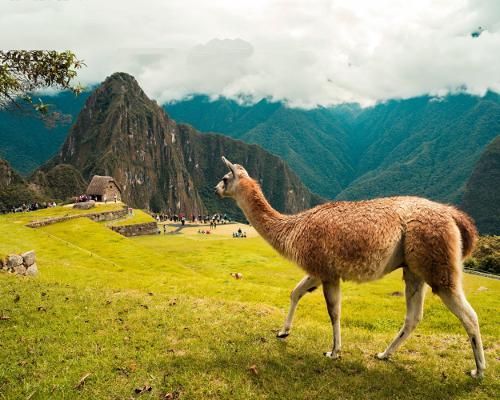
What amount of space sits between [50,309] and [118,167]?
201 m

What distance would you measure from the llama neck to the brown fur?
548 mm

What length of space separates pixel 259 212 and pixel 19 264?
417 inches

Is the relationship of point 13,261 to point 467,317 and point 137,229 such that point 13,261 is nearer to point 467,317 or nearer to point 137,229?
point 467,317

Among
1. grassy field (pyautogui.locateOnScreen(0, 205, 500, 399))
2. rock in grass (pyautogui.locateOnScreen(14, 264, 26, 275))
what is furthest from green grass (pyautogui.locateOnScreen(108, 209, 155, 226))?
grassy field (pyautogui.locateOnScreen(0, 205, 500, 399))

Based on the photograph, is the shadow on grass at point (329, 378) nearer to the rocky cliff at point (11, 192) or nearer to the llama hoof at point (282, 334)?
the llama hoof at point (282, 334)

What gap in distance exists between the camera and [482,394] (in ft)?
16.8

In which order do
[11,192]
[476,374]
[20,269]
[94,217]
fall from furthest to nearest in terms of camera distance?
[11,192]
[94,217]
[20,269]
[476,374]

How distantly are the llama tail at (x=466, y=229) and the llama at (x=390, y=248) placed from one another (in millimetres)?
14

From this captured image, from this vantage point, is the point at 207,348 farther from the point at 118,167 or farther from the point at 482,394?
the point at 118,167

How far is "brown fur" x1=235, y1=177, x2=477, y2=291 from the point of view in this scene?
550 cm

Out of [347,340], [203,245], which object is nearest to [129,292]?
[347,340]

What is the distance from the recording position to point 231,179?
24.4 feet

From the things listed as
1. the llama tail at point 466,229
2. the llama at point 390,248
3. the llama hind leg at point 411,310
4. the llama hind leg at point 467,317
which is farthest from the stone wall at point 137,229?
the llama hind leg at point 467,317

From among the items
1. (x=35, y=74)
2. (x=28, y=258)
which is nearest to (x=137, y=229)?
(x=28, y=258)
